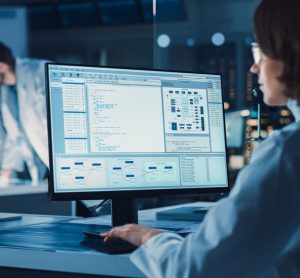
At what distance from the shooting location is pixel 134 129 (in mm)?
1775

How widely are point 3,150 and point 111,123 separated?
9.32ft

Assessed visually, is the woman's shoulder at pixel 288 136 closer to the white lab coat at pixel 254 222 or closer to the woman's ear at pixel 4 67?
the white lab coat at pixel 254 222

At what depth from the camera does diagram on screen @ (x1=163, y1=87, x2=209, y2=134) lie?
6.02ft

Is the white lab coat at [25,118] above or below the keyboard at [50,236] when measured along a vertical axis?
above

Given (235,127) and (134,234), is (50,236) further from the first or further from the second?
(235,127)

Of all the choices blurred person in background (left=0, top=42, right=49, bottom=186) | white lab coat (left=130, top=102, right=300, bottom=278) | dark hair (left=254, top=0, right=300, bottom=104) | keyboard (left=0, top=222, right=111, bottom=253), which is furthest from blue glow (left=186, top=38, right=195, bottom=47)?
white lab coat (left=130, top=102, right=300, bottom=278)

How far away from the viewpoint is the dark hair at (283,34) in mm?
1192

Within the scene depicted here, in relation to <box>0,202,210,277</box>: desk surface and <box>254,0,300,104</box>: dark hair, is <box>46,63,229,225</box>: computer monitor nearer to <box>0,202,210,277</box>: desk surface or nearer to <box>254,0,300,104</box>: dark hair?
<box>0,202,210,277</box>: desk surface

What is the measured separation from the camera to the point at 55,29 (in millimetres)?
10938

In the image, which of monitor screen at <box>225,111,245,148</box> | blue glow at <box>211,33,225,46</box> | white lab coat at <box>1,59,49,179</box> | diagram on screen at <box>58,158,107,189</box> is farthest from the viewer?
blue glow at <box>211,33,225,46</box>

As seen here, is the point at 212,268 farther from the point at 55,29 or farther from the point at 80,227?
the point at 55,29

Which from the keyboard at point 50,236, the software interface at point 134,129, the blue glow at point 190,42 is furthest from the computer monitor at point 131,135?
the blue glow at point 190,42

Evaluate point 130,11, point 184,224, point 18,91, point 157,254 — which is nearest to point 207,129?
point 184,224

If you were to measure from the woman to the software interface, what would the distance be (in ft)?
1.70
